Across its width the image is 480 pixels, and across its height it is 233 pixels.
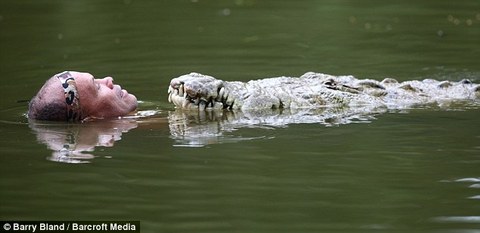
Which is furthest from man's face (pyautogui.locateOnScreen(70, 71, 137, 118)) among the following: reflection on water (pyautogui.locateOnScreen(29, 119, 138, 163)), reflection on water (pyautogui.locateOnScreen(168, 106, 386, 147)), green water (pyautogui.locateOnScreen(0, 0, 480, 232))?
reflection on water (pyautogui.locateOnScreen(168, 106, 386, 147))

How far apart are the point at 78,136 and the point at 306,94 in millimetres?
2210

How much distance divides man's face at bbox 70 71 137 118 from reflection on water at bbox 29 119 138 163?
0.14 metres

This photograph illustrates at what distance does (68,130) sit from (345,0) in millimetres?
9155

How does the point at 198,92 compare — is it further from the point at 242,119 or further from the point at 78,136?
the point at 78,136

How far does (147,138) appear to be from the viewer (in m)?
9.06

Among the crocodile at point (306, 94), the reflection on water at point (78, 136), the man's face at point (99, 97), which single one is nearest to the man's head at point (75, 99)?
the man's face at point (99, 97)

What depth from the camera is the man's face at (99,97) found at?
9695 mm

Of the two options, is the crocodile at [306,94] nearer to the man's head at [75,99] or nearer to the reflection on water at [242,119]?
the reflection on water at [242,119]

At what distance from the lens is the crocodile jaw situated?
380 inches

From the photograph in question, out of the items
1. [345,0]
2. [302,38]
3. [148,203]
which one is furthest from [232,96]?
[345,0]

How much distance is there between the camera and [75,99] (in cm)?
969

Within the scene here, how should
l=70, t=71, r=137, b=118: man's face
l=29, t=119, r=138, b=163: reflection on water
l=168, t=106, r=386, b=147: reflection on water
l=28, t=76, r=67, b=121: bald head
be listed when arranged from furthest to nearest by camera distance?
l=70, t=71, r=137, b=118: man's face → l=28, t=76, r=67, b=121: bald head → l=168, t=106, r=386, b=147: reflection on water → l=29, t=119, r=138, b=163: reflection on water

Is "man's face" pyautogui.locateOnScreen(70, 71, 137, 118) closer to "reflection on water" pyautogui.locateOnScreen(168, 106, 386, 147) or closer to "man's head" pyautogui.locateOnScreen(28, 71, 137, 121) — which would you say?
"man's head" pyautogui.locateOnScreen(28, 71, 137, 121)

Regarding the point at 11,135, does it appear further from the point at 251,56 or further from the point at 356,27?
the point at 356,27
